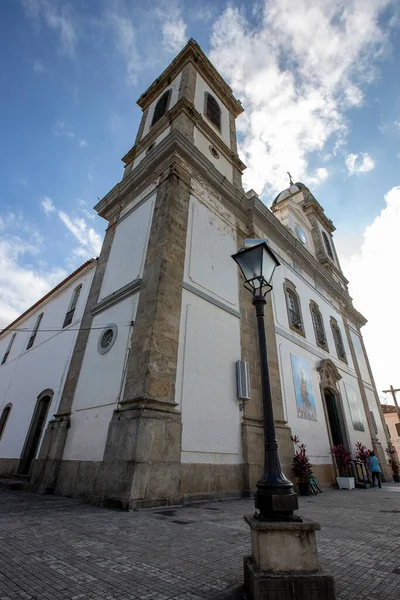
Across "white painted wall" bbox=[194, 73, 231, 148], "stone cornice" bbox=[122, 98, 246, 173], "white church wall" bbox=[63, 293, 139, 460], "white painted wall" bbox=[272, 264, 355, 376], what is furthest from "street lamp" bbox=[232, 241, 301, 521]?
"white painted wall" bbox=[194, 73, 231, 148]

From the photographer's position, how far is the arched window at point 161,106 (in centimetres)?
1310

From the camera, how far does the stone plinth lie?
1622 mm

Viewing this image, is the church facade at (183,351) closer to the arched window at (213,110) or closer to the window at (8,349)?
the arched window at (213,110)

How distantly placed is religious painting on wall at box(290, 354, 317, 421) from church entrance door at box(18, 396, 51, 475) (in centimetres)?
802

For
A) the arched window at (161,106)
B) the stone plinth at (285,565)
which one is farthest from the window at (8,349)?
the stone plinth at (285,565)

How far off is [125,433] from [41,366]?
7839 mm

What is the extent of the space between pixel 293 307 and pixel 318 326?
2447 mm

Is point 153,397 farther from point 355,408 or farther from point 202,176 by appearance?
point 355,408

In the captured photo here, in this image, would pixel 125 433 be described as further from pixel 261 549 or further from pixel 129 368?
pixel 261 549

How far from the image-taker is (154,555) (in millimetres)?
2404

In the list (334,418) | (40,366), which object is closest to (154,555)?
(40,366)

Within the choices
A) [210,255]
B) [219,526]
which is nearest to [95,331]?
[210,255]

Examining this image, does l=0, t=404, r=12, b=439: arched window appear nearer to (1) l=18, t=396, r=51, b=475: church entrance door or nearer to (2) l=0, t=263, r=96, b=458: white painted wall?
(2) l=0, t=263, r=96, b=458: white painted wall

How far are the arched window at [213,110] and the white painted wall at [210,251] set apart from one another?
17.6 feet
